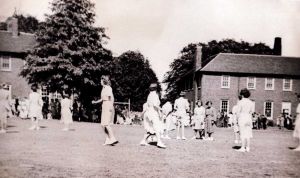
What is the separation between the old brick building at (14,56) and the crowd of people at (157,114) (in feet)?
12.3

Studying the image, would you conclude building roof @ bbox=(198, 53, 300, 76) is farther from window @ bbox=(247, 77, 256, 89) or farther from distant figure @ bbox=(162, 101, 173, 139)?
distant figure @ bbox=(162, 101, 173, 139)

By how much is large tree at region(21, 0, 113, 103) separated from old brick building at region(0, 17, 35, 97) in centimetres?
682

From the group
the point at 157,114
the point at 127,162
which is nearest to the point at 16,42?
the point at 157,114

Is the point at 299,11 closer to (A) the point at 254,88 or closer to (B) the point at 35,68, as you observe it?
(B) the point at 35,68

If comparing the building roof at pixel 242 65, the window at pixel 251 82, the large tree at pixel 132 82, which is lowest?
the large tree at pixel 132 82

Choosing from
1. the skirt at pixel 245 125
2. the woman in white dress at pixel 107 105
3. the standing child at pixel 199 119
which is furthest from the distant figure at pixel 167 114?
the woman in white dress at pixel 107 105

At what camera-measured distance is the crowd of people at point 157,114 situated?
7.50m

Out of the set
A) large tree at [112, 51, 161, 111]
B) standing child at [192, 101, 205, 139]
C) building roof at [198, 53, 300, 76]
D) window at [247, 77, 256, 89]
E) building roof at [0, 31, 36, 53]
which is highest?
building roof at [0, 31, 36, 53]

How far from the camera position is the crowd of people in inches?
295

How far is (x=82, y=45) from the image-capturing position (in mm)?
11430

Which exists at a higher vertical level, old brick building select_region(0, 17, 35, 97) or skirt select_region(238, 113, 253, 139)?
old brick building select_region(0, 17, 35, 97)

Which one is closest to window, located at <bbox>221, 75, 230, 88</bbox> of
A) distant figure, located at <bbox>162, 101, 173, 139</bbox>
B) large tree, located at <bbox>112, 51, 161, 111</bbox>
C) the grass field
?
distant figure, located at <bbox>162, 101, 173, 139</bbox>

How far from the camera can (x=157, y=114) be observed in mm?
7715

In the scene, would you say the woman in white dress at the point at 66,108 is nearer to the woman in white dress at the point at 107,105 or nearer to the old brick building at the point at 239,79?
the woman in white dress at the point at 107,105
